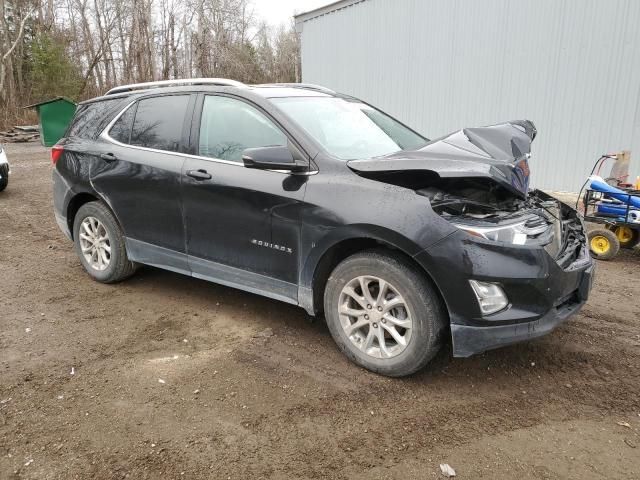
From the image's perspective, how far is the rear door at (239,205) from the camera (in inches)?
132

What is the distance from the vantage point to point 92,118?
473 cm

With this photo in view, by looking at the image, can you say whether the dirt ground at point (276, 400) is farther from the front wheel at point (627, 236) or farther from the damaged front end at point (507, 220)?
the front wheel at point (627, 236)

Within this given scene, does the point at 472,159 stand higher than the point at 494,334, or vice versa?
the point at 472,159

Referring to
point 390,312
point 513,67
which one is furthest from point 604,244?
point 513,67

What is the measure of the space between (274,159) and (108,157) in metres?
1.92

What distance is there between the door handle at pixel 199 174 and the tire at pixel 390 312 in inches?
47.7

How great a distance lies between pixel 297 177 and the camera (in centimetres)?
329

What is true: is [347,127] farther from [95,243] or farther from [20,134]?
[20,134]

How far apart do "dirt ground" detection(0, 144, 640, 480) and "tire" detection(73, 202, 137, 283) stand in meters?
0.35

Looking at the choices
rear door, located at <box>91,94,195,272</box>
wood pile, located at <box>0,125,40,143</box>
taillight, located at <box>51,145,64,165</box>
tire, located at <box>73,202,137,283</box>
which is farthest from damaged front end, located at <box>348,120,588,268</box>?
wood pile, located at <box>0,125,40,143</box>

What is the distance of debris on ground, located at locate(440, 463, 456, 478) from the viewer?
7.61 feet

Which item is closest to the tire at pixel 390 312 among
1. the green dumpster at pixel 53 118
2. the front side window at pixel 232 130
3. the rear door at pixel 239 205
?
the rear door at pixel 239 205

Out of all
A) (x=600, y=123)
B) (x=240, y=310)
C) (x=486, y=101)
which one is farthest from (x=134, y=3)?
(x=240, y=310)

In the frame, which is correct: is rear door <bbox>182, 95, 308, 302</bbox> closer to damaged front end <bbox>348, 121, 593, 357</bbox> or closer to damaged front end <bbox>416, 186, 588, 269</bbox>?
damaged front end <bbox>348, 121, 593, 357</bbox>
